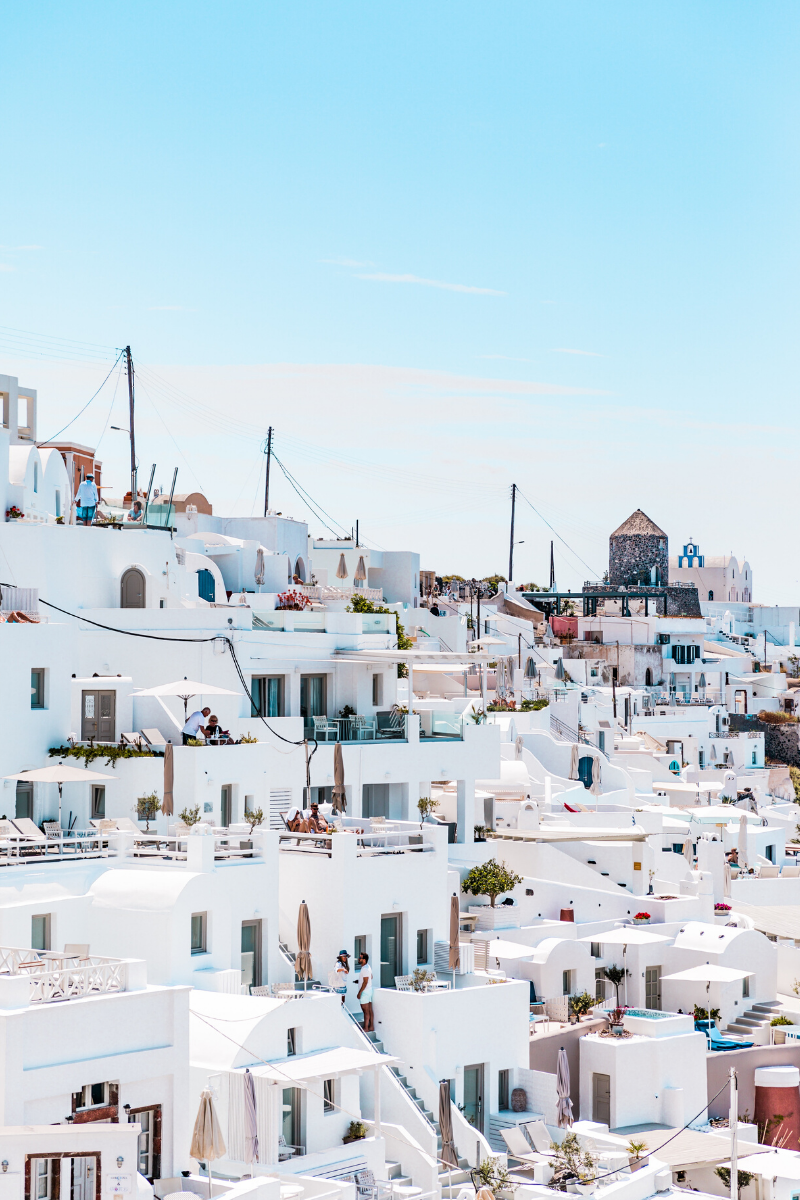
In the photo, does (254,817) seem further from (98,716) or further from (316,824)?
(98,716)

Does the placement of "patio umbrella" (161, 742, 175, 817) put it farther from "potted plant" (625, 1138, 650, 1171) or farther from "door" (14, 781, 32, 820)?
"potted plant" (625, 1138, 650, 1171)

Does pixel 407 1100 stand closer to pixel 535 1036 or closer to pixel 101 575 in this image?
pixel 535 1036

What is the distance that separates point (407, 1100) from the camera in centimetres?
2723

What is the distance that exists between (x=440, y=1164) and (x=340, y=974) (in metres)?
3.68

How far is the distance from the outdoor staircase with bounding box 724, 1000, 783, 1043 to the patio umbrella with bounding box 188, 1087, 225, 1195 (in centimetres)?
1813

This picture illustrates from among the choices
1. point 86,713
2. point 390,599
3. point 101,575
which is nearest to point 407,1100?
point 86,713

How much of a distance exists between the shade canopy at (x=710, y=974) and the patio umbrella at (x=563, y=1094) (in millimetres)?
6450

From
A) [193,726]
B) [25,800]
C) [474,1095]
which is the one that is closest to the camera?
[474,1095]

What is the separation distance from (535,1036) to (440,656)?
937cm

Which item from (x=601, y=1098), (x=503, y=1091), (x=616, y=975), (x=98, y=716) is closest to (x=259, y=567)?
(x=98, y=716)

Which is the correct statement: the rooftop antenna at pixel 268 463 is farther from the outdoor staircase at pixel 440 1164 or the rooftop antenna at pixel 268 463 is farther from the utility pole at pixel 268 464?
the outdoor staircase at pixel 440 1164

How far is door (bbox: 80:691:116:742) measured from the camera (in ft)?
106

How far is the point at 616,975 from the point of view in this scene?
36.3m

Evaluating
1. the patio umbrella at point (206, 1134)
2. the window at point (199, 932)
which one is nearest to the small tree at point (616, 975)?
the window at point (199, 932)
